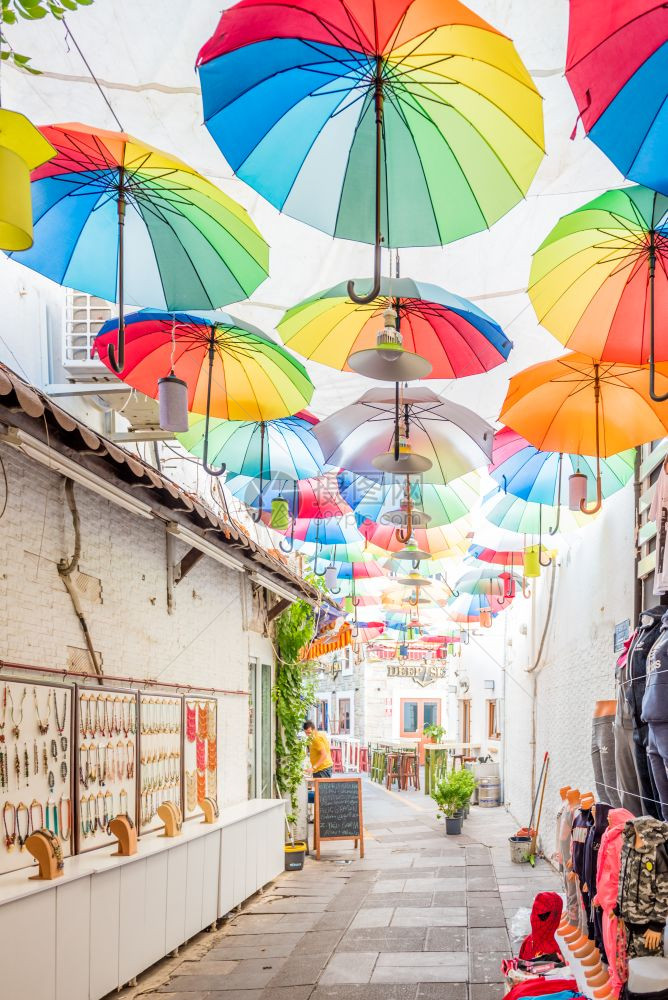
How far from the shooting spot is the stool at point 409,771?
22797mm

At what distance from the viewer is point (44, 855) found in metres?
4.74

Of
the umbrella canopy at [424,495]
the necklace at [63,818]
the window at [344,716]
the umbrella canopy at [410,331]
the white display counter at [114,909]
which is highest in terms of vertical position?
the umbrella canopy at [410,331]

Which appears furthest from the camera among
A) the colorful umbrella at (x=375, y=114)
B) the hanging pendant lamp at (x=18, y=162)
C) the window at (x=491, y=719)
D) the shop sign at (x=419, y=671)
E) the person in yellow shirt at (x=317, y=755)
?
the shop sign at (x=419, y=671)

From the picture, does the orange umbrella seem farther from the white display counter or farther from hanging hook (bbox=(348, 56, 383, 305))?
the white display counter

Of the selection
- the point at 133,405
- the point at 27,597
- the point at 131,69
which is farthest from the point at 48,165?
the point at 133,405

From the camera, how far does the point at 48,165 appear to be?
150 inches

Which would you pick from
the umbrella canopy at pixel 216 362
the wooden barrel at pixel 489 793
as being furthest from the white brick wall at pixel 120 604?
the wooden barrel at pixel 489 793

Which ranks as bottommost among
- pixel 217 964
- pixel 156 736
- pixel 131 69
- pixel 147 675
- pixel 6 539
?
pixel 217 964

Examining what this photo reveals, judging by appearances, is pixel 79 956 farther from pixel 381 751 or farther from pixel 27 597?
pixel 381 751

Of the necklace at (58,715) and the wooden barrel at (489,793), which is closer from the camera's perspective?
the necklace at (58,715)

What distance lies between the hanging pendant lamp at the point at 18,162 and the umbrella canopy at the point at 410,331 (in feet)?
7.02

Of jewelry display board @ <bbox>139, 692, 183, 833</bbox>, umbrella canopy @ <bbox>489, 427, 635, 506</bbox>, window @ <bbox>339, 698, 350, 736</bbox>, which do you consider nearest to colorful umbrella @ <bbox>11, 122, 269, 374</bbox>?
umbrella canopy @ <bbox>489, 427, 635, 506</bbox>

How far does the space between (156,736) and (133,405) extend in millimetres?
2728

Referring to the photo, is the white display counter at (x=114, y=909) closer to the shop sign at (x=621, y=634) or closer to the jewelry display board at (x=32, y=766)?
the jewelry display board at (x=32, y=766)
